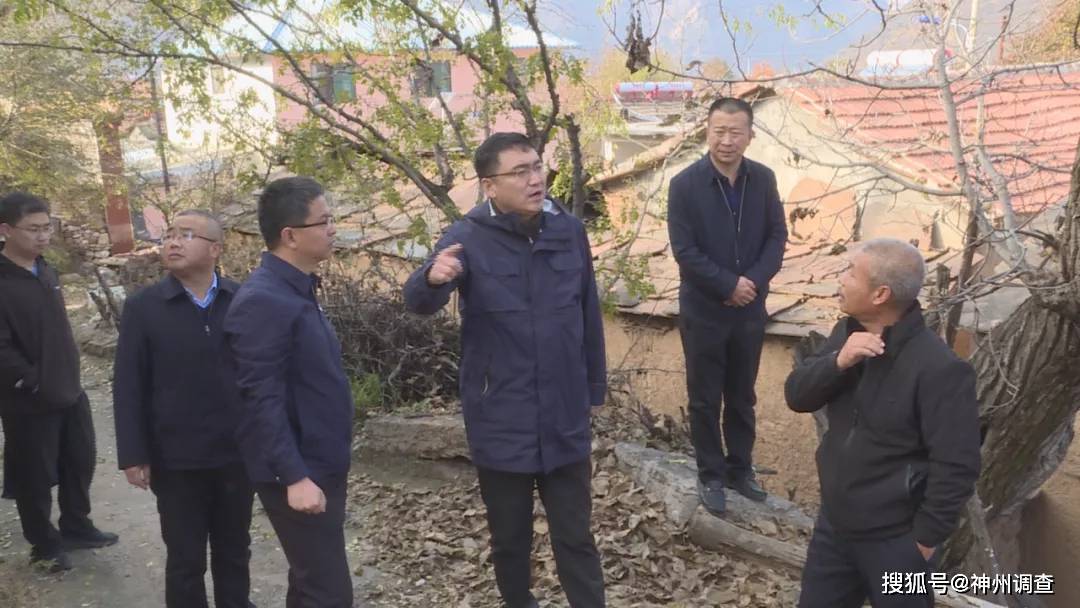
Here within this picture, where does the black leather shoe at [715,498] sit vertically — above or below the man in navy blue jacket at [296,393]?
below

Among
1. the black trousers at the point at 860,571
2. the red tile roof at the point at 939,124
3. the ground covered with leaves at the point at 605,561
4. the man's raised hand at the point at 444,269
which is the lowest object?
the ground covered with leaves at the point at 605,561

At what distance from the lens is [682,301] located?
4223 mm

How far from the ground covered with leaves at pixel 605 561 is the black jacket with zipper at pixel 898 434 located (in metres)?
1.41

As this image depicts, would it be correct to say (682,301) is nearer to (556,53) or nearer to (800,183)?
(556,53)

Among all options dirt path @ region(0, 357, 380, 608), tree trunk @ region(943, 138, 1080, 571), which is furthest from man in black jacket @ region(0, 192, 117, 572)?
tree trunk @ region(943, 138, 1080, 571)

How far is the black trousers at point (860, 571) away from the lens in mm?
2730

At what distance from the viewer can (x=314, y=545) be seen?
293cm

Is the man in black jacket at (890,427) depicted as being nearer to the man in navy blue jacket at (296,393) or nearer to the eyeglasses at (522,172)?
the eyeglasses at (522,172)

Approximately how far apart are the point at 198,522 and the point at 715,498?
233 cm

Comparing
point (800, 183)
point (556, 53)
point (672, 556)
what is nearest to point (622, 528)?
point (672, 556)

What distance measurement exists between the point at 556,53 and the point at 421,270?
3.05 meters

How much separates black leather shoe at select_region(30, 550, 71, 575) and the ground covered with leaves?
143cm

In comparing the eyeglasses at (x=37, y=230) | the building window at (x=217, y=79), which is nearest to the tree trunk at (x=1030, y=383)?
the eyeglasses at (x=37, y=230)

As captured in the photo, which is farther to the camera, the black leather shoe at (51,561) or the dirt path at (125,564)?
the black leather shoe at (51,561)
